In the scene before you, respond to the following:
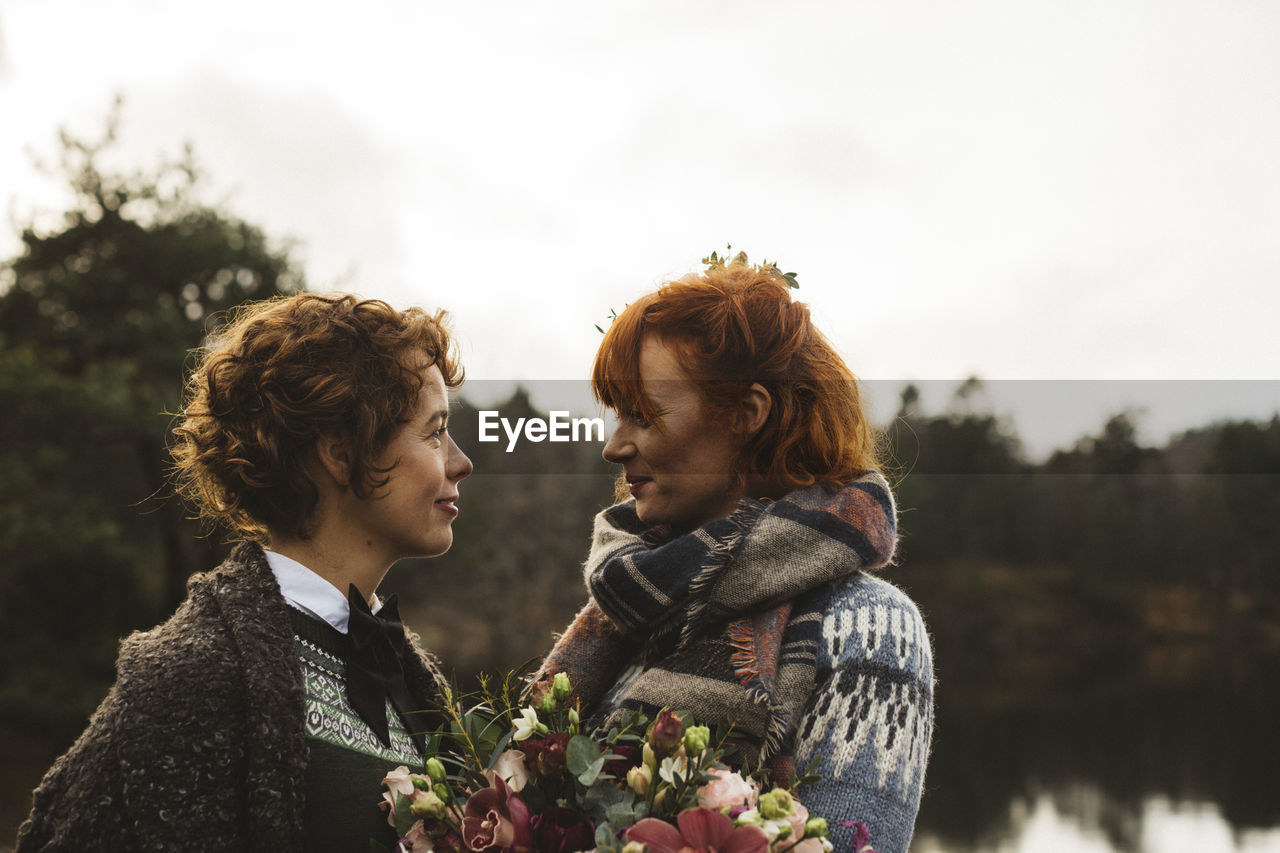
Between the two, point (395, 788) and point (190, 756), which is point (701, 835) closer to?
point (395, 788)

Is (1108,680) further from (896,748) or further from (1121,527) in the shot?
(896,748)

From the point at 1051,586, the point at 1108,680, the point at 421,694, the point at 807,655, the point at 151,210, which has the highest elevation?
the point at 151,210

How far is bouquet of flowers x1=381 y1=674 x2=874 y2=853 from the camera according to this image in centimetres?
140

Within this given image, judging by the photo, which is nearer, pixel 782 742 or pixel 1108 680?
pixel 782 742

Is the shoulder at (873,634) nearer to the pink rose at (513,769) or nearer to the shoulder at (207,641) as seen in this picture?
the pink rose at (513,769)

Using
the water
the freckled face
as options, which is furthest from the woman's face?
the water

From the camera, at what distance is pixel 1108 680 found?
28.2 m

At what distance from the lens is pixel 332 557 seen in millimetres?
2148

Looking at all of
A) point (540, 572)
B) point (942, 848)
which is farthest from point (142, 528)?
point (942, 848)

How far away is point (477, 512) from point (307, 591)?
53.8 ft

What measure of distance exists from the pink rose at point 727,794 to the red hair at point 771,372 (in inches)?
34.3

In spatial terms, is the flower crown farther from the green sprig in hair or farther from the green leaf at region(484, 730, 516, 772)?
the green leaf at region(484, 730, 516, 772)

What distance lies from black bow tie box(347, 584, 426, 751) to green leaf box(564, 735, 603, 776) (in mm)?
634

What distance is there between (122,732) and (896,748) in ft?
4.27
